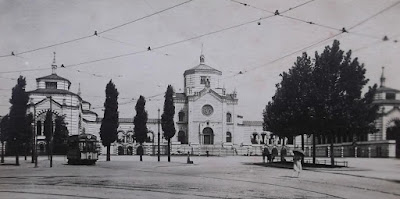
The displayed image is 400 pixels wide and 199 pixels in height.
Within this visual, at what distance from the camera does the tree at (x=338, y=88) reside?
28344 millimetres

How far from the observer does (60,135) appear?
2343 inches

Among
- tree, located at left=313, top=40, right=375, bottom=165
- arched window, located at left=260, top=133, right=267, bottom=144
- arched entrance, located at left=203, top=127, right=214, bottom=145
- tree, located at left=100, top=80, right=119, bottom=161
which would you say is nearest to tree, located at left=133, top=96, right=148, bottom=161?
tree, located at left=100, top=80, right=119, bottom=161

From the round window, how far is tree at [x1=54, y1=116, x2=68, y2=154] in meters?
22.3

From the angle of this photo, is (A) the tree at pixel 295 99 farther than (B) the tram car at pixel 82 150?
No

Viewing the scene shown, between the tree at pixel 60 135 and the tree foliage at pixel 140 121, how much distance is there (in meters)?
11.6

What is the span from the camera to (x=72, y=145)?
3575 centimetres

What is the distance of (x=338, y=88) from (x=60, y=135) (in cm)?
4086

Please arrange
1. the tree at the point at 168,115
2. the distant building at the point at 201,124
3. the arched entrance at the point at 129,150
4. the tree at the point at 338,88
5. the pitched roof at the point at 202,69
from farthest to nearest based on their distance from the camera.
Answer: the pitched roof at the point at 202,69 → the arched entrance at the point at 129,150 → the distant building at the point at 201,124 → the tree at the point at 168,115 → the tree at the point at 338,88

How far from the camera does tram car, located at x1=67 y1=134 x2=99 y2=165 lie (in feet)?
115

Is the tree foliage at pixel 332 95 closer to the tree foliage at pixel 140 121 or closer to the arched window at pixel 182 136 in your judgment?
the tree foliage at pixel 140 121

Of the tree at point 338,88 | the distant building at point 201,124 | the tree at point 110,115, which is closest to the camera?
the tree at point 338,88

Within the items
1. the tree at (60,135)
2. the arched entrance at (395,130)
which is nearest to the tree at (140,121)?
the tree at (60,135)

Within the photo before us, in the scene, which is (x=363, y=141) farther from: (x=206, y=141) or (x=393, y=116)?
(x=206, y=141)

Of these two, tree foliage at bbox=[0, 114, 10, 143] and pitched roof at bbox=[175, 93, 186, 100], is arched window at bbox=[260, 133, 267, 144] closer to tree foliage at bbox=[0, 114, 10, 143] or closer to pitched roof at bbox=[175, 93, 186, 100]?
pitched roof at bbox=[175, 93, 186, 100]
